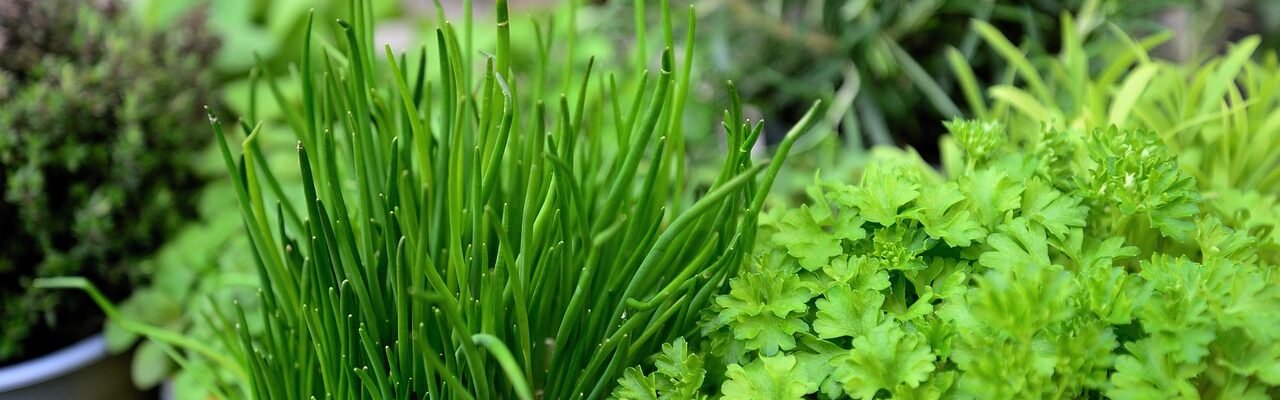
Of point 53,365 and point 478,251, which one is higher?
point 478,251

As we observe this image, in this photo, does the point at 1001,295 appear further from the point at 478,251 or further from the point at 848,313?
the point at 478,251

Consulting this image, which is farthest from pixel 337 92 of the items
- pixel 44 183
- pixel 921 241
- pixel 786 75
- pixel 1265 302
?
pixel 786 75

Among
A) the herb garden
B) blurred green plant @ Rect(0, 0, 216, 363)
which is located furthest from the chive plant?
blurred green plant @ Rect(0, 0, 216, 363)

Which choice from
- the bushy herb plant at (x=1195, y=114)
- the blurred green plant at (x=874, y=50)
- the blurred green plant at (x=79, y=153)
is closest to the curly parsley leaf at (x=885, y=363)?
the bushy herb plant at (x=1195, y=114)

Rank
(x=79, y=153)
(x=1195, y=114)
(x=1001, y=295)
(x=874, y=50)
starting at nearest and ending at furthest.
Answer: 1. (x=1001, y=295)
2. (x=1195, y=114)
3. (x=79, y=153)
4. (x=874, y=50)

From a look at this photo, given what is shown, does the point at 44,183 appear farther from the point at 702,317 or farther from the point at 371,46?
the point at 702,317

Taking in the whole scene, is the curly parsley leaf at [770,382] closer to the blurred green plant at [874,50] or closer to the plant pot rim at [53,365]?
the blurred green plant at [874,50]

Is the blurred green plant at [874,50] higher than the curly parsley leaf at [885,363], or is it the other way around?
the curly parsley leaf at [885,363]

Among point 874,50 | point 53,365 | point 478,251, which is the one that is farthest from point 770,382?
point 53,365
